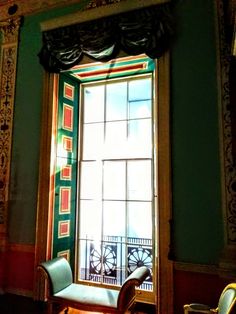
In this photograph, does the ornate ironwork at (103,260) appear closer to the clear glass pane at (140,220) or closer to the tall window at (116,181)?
the tall window at (116,181)

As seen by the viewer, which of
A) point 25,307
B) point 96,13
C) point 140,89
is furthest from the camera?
point 140,89

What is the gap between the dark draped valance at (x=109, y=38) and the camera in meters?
2.60

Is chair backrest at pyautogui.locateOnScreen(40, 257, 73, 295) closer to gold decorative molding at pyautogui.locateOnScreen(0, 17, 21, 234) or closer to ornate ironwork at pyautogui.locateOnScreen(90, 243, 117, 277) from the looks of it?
ornate ironwork at pyautogui.locateOnScreen(90, 243, 117, 277)

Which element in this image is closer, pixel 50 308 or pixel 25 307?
pixel 50 308

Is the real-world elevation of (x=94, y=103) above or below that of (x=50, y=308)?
above

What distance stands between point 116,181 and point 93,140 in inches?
22.2

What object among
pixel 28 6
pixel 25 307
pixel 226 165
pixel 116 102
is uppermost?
pixel 28 6

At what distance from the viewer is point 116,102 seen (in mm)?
3260

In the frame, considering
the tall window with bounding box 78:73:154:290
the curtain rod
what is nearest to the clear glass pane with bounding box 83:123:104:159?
the tall window with bounding box 78:73:154:290

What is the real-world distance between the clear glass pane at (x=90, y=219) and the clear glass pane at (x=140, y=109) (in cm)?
104

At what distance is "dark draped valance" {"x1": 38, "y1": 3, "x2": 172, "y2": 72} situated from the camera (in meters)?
2.60

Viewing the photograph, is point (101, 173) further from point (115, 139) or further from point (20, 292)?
point (20, 292)

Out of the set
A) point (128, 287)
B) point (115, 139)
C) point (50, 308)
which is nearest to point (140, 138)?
point (115, 139)

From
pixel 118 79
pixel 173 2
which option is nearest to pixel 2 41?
pixel 118 79
